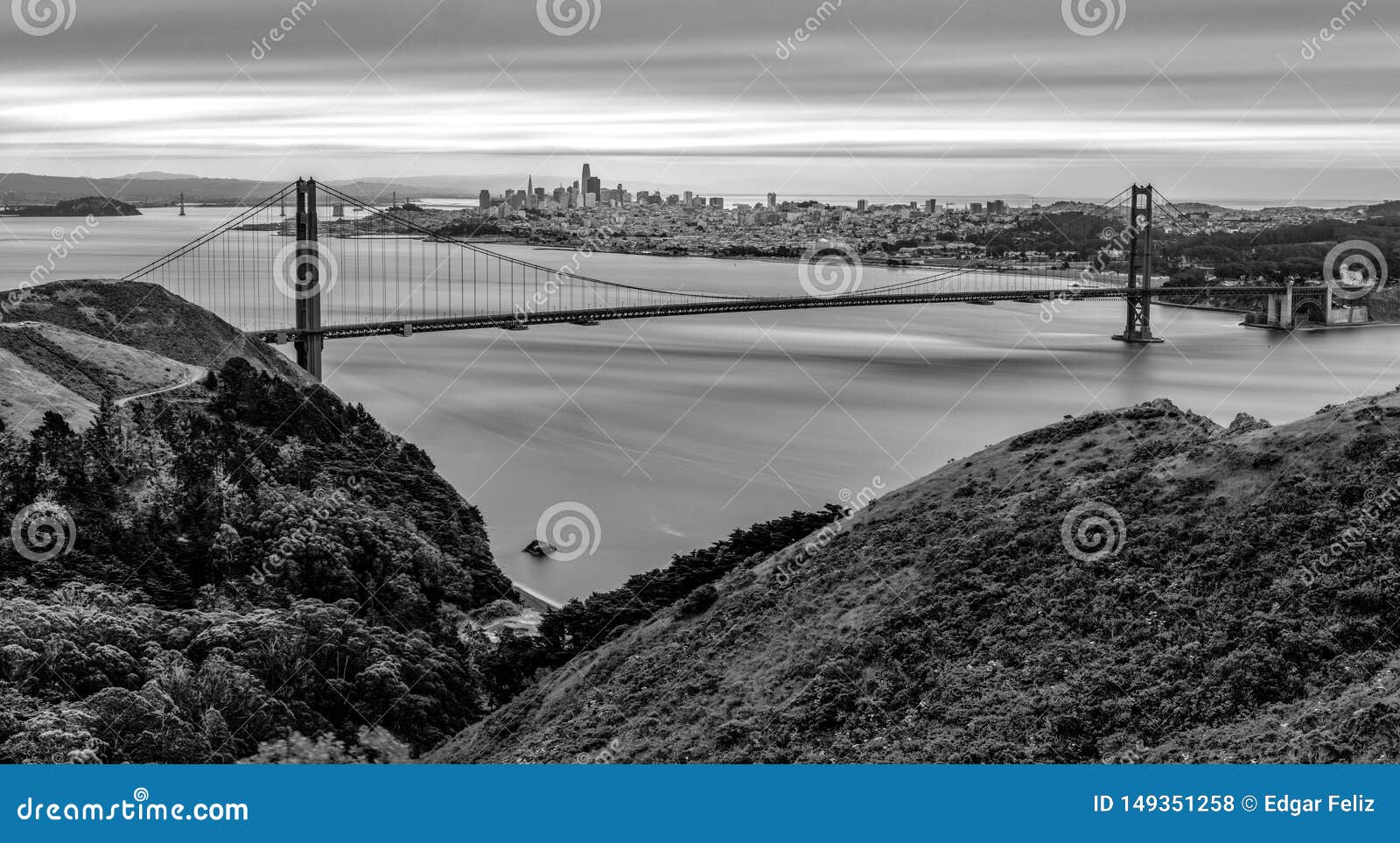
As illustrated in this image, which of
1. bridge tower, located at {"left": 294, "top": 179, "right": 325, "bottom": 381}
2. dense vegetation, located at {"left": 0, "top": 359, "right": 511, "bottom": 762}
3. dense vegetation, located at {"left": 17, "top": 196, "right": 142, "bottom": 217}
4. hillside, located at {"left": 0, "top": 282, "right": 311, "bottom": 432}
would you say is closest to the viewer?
dense vegetation, located at {"left": 0, "top": 359, "right": 511, "bottom": 762}

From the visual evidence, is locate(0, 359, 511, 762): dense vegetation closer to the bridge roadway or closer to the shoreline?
the shoreline

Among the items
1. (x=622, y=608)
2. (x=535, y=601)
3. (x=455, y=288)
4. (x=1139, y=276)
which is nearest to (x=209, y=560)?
(x=535, y=601)

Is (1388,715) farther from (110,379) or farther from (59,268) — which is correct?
(59,268)

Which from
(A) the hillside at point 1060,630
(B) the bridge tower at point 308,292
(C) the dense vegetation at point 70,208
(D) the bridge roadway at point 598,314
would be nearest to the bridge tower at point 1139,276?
(D) the bridge roadway at point 598,314

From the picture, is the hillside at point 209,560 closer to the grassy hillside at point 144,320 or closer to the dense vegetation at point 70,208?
the grassy hillside at point 144,320

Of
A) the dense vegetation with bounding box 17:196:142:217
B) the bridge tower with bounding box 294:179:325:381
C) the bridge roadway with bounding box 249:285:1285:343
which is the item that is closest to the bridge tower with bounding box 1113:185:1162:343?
the bridge roadway with bounding box 249:285:1285:343

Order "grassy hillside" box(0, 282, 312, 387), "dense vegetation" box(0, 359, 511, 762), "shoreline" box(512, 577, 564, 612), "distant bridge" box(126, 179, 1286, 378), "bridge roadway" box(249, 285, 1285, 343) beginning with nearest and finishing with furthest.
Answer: "dense vegetation" box(0, 359, 511, 762)
"shoreline" box(512, 577, 564, 612)
"grassy hillside" box(0, 282, 312, 387)
"bridge roadway" box(249, 285, 1285, 343)
"distant bridge" box(126, 179, 1286, 378)
